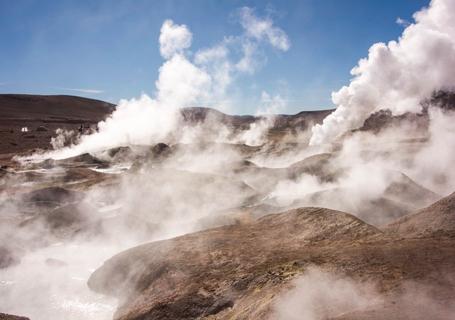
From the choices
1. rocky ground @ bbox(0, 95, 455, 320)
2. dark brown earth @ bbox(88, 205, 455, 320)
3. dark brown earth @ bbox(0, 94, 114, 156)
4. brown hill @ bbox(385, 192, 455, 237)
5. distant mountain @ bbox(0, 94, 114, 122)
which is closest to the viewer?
rocky ground @ bbox(0, 95, 455, 320)

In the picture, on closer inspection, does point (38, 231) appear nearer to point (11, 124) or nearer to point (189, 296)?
point (189, 296)

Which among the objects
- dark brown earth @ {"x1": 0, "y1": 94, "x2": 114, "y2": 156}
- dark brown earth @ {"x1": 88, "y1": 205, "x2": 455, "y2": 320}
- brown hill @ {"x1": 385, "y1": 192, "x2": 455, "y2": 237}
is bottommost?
dark brown earth @ {"x1": 88, "y1": 205, "x2": 455, "y2": 320}

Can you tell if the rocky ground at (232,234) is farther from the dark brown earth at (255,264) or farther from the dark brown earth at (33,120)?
the dark brown earth at (33,120)

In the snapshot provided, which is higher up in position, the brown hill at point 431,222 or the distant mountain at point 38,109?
the distant mountain at point 38,109

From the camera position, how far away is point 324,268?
47.9 feet

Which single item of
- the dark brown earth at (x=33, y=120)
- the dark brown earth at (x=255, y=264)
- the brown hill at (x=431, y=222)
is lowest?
the dark brown earth at (x=255, y=264)

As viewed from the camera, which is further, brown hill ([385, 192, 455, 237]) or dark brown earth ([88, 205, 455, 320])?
brown hill ([385, 192, 455, 237])

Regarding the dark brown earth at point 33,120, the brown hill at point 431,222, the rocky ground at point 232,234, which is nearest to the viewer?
the rocky ground at point 232,234

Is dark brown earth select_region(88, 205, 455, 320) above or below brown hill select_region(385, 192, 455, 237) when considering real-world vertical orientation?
below

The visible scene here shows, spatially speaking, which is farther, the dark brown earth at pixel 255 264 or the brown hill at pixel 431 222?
the brown hill at pixel 431 222

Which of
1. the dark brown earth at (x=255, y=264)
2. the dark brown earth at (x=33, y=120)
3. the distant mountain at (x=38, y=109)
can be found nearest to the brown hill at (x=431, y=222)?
the dark brown earth at (x=255, y=264)

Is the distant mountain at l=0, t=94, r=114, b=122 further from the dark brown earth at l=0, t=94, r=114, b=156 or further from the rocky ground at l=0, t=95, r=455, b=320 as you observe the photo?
the rocky ground at l=0, t=95, r=455, b=320

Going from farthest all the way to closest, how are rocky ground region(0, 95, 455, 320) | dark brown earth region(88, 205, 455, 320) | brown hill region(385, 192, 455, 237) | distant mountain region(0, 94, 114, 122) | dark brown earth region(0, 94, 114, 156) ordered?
distant mountain region(0, 94, 114, 122), dark brown earth region(0, 94, 114, 156), brown hill region(385, 192, 455, 237), dark brown earth region(88, 205, 455, 320), rocky ground region(0, 95, 455, 320)

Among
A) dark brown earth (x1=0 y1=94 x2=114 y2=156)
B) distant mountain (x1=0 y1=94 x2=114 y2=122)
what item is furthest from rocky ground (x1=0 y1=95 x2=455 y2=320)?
distant mountain (x1=0 y1=94 x2=114 y2=122)
